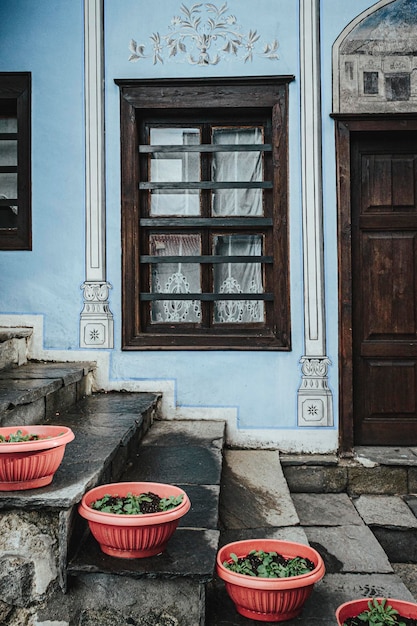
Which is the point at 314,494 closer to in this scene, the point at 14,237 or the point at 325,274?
the point at 325,274

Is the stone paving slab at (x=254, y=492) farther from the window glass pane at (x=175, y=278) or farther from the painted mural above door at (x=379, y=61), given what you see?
the painted mural above door at (x=379, y=61)

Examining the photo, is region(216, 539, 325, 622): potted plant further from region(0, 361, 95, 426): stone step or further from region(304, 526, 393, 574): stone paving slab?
region(0, 361, 95, 426): stone step

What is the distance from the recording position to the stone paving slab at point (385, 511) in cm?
375

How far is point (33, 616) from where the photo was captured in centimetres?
222

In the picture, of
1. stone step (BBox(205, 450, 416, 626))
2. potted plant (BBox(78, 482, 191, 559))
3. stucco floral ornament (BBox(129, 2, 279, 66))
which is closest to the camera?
potted plant (BBox(78, 482, 191, 559))

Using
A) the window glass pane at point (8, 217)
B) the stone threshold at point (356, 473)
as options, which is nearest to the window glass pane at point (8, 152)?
the window glass pane at point (8, 217)

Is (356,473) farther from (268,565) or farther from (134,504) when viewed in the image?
(134,504)

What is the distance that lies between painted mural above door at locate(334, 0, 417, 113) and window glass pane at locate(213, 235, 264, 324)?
1.19 metres

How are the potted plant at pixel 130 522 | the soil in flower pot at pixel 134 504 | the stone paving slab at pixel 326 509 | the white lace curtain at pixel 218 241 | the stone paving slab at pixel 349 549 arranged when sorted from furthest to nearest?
the white lace curtain at pixel 218 241 < the stone paving slab at pixel 326 509 < the stone paving slab at pixel 349 549 < the soil in flower pot at pixel 134 504 < the potted plant at pixel 130 522

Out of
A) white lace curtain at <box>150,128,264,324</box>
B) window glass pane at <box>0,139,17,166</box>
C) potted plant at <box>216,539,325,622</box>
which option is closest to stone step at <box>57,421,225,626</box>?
potted plant at <box>216,539,325,622</box>

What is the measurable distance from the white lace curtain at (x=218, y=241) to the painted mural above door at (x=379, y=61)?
749mm

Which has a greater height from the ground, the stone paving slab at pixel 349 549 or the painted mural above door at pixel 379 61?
the painted mural above door at pixel 379 61

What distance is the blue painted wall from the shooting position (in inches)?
175

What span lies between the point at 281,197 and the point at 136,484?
2.67m
